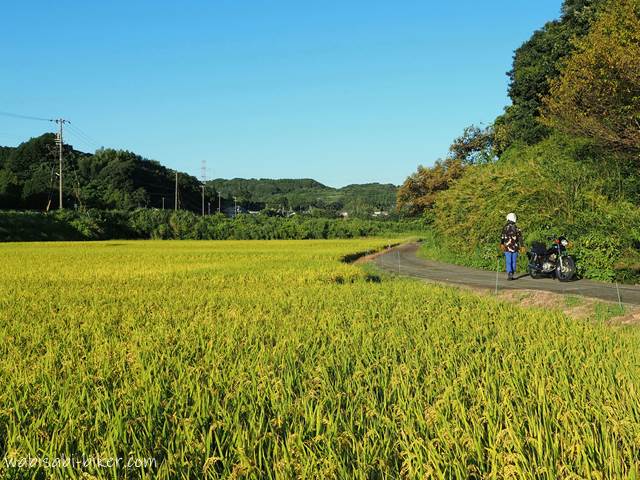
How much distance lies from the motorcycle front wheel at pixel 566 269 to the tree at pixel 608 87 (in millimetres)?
3773

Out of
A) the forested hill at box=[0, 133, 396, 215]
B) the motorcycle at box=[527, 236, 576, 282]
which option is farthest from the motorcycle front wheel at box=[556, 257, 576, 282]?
the forested hill at box=[0, 133, 396, 215]

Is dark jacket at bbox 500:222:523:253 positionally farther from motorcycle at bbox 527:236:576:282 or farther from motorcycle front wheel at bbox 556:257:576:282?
motorcycle front wheel at bbox 556:257:576:282

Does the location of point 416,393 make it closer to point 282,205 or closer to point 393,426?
point 393,426

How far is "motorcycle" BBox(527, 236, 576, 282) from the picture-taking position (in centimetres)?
1380

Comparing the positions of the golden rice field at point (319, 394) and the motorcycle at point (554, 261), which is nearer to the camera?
the golden rice field at point (319, 394)

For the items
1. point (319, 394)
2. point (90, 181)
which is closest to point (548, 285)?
point (319, 394)

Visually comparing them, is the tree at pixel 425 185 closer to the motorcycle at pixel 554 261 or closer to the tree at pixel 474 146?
the tree at pixel 474 146

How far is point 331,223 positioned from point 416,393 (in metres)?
56.0

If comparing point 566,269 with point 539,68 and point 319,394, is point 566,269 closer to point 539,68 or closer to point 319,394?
point 319,394

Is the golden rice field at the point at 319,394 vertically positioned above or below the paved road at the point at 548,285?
above

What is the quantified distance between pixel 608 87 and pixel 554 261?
531cm

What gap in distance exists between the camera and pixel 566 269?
13.8 meters

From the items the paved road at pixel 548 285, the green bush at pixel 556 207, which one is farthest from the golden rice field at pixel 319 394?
the green bush at pixel 556 207

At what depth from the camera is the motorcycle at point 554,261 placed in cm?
1380
